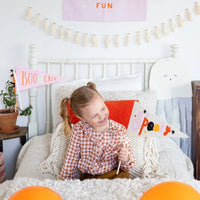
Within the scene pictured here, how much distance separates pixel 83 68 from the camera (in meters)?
2.31

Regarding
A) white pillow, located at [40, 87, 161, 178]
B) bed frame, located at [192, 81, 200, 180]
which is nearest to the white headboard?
bed frame, located at [192, 81, 200, 180]

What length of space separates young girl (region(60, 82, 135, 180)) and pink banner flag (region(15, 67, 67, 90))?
28.9 inches

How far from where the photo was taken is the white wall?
222 centimetres

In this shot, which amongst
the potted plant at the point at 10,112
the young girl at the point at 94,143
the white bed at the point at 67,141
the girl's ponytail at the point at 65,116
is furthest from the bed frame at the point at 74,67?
the young girl at the point at 94,143

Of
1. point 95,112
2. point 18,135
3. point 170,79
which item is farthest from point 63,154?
point 170,79

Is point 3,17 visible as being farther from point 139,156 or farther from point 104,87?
point 139,156

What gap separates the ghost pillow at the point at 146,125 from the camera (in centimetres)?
136

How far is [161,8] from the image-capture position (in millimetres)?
2256

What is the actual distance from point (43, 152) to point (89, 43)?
0.93 metres

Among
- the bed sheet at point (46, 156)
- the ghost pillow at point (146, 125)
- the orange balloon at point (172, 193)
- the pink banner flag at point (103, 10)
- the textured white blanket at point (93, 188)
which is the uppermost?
the pink banner flag at point (103, 10)

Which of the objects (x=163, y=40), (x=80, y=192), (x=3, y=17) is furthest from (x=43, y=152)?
(x=163, y=40)

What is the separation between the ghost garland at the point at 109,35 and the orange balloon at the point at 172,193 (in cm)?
156

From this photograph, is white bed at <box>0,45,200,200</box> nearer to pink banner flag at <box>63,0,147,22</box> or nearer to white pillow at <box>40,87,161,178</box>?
white pillow at <box>40,87,161,178</box>

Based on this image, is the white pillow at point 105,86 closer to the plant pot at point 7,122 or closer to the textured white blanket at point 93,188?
the plant pot at point 7,122
